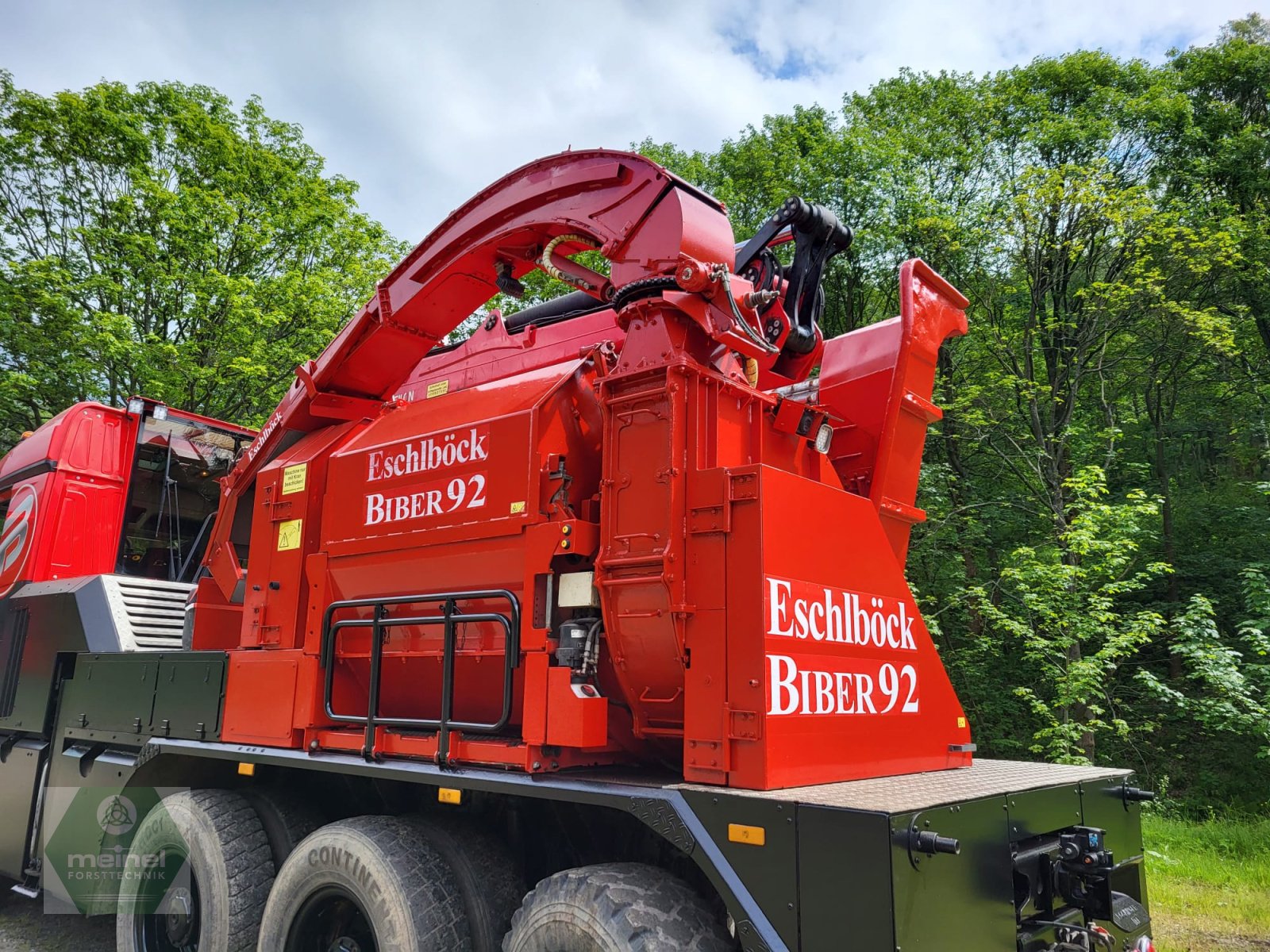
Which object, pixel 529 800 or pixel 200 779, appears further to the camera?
pixel 200 779

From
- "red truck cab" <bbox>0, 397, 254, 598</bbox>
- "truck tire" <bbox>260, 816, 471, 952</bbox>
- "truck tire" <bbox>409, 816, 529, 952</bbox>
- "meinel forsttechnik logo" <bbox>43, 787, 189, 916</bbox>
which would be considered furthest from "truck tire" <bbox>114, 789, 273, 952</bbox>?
"red truck cab" <bbox>0, 397, 254, 598</bbox>

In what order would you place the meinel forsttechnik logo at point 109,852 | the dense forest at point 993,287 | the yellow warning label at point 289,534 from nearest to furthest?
the yellow warning label at point 289,534 → the meinel forsttechnik logo at point 109,852 → the dense forest at point 993,287

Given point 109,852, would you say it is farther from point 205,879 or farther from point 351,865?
point 351,865

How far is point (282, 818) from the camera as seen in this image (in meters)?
4.66

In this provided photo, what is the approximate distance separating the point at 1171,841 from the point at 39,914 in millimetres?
10438

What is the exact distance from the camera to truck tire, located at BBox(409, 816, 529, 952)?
3601 millimetres

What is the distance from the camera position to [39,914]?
7.03 meters

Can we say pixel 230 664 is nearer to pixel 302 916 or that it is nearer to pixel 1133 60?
pixel 302 916

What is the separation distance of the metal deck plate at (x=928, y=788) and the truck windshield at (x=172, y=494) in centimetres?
596

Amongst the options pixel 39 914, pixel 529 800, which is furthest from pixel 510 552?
pixel 39 914

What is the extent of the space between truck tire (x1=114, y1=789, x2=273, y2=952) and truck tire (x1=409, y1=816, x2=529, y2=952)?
119 centimetres

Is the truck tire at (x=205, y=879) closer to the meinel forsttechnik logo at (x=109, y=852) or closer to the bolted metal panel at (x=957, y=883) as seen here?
the meinel forsttechnik logo at (x=109, y=852)

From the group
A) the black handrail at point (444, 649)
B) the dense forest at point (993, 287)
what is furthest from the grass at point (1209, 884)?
the black handrail at point (444, 649)

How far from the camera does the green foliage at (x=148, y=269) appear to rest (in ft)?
45.2
